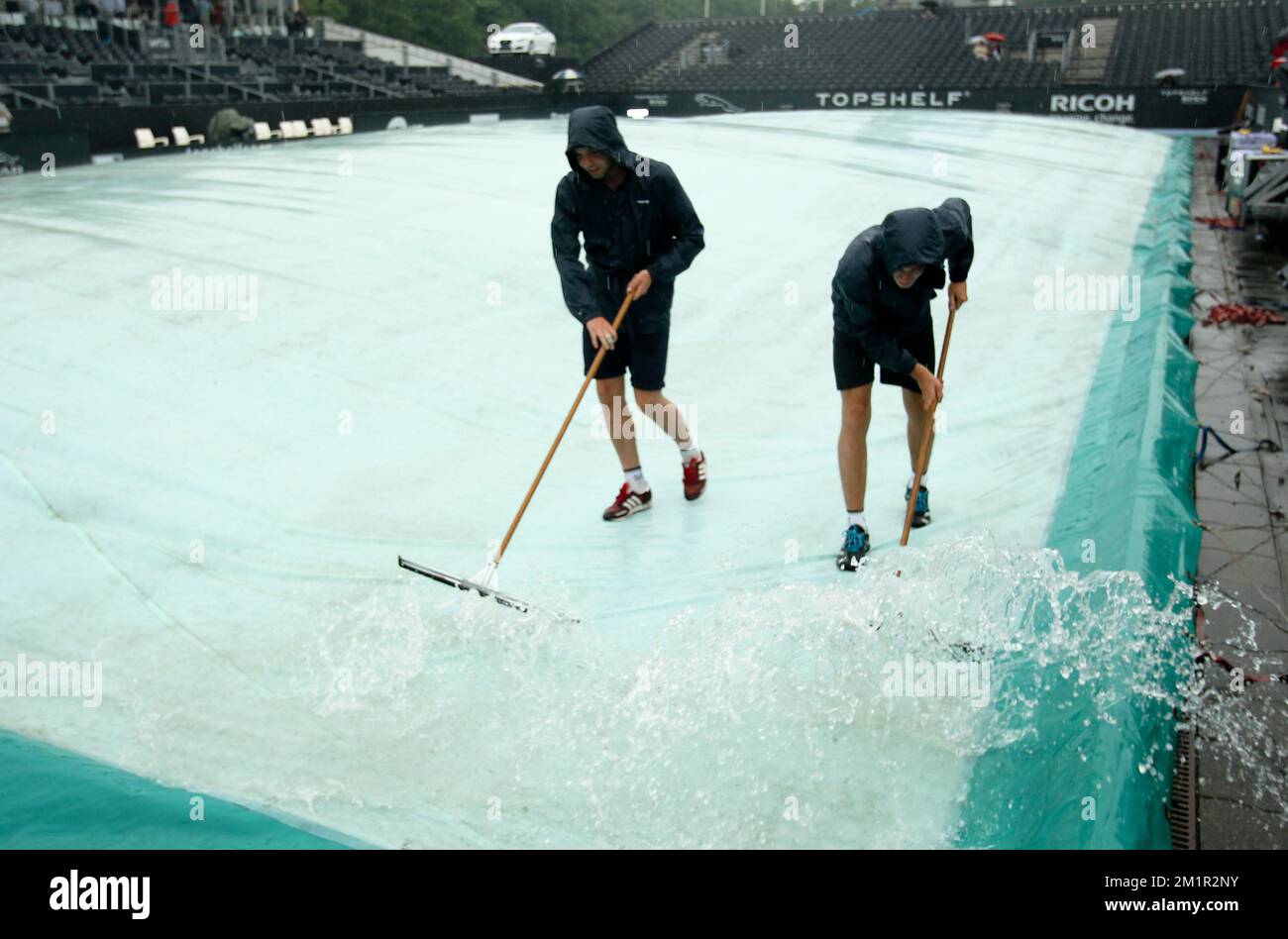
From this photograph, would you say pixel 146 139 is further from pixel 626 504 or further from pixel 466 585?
pixel 466 585

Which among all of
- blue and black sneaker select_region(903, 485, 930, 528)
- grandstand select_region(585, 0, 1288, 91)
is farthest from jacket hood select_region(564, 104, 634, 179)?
grandstand select_region(585, 0, 1288, 91)

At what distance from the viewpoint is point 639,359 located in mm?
3453

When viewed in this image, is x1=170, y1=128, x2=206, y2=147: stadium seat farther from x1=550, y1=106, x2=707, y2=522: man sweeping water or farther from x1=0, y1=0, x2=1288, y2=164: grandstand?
x1=550, y1=106, x2=707, y2=522: man sweeping water

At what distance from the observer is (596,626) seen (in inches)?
112

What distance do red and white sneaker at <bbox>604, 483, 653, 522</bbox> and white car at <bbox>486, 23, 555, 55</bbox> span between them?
86.8ft

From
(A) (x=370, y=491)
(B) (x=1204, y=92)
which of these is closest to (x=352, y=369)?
(A) (x=370, y=491)

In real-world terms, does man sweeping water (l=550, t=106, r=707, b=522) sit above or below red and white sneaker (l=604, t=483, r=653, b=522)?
above

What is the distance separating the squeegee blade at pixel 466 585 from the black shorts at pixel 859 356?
1.15 meters

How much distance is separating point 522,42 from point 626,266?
27.1 metres

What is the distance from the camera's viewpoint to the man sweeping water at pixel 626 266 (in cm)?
330

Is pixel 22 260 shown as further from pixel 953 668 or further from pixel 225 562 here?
pixel 953 668

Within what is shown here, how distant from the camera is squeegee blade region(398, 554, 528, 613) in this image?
109 inches

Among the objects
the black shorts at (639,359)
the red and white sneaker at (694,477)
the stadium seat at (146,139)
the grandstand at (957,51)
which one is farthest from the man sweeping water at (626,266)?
the grandstand at (957,51)
